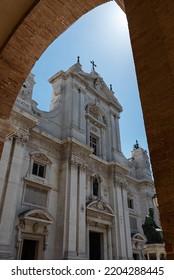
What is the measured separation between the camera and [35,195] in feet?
39.4

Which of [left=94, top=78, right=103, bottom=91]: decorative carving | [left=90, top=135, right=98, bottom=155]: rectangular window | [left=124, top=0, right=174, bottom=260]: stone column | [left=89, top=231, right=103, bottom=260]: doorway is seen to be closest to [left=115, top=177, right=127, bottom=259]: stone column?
[left=89, top=231, right=103, bottom=260]: doorway

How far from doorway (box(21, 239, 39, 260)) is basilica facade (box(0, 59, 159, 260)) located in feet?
0.15

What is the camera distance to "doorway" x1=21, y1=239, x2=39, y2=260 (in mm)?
10961

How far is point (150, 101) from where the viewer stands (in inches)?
88.1

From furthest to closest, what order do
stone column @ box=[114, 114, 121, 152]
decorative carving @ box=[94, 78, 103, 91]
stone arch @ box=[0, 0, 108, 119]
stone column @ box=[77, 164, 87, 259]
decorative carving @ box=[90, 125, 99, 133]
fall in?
decorative carving @ box=[94, 78, 103, 91]
stone column @ box=[114, 114, 121, 152]
decorative carving @ box=[90, 125, 99, 133]
stone column @ box=[77, 164, 87, 259]
stone arch @ box=[0, 0, 108, 119]

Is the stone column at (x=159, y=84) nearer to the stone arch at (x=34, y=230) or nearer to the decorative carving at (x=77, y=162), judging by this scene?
the stone arch at (x=34, y=230)

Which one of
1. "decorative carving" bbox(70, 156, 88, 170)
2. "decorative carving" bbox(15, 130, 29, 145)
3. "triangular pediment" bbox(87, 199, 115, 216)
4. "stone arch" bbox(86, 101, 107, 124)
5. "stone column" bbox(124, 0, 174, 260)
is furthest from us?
"stone arch" bbox(86, 101, 107, 124)

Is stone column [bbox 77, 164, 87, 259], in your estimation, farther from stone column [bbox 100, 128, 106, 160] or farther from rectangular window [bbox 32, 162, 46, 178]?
stone column [bbox 100, 128, 106, 160]

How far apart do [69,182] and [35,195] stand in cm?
219

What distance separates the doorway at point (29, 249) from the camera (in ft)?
36.0

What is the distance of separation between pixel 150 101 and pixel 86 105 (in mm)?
16748

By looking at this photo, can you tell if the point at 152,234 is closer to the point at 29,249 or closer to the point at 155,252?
the point at 155,252

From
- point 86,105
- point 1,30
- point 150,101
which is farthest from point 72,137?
point 150,101

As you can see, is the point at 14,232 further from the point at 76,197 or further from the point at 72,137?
the point at 72,137
